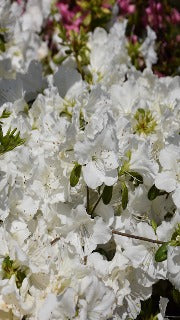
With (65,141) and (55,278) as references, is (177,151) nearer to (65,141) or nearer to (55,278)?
(65,141)

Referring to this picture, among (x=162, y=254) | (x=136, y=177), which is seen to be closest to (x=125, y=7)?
(x=136, y=177)

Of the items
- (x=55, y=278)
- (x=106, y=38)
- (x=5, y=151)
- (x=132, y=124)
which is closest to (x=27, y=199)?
(x=5, y=151)

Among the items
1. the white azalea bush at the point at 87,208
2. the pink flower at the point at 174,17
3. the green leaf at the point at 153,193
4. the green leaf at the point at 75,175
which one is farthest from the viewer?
the pink flower at the point at 174,17

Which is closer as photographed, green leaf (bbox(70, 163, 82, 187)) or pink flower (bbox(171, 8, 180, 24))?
green leaf (bbox(70, 163, 82, 187))

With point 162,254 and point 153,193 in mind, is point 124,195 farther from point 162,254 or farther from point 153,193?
point 162,254

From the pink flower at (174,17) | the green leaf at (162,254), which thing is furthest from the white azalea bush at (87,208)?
the pink flower at (174,17)

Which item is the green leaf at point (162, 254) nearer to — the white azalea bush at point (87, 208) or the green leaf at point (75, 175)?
the white azalea bush at point (87, 208)

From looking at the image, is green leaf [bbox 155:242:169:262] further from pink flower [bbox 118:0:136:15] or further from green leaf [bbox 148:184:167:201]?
pink flower [bbox 118:0:136:15]

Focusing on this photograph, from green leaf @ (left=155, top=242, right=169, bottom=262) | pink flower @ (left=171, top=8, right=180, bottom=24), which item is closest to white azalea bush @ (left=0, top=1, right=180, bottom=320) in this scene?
green leaf @ (left=155, top=242, right=169, bottom=262)
